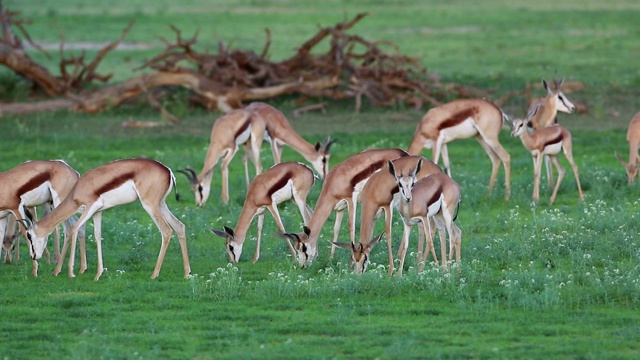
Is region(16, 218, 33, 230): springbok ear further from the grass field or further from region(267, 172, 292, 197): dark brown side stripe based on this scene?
region(267, 172, 292, 197): dark brown side stripe

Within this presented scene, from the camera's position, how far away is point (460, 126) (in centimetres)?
1259

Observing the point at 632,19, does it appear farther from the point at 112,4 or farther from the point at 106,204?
the point at 106,204

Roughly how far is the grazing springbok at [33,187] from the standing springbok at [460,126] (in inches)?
168

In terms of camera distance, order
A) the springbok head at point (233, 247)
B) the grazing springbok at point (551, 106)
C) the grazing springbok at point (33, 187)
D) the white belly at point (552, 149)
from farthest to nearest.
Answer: the grazing springbok at point (551, 106) < the white belly at point (552, 149) < the springbok head at point (233, 247) < the grazing springbok at point (33, 187)

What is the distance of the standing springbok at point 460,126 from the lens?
41.2 ft

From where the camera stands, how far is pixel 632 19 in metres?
30.7

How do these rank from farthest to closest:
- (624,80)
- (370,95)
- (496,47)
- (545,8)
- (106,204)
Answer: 1. (545,8)
2. (496,47)
3. (624,80)
4. (370,95)
5. (106,204)

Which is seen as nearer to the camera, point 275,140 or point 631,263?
point 631,263

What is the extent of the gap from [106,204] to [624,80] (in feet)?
42.3

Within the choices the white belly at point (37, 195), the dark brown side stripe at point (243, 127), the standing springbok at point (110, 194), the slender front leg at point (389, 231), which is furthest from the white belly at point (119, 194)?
the dark brown side stripe at point (243, 127)

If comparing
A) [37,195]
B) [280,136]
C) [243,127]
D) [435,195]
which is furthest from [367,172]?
[280,136]

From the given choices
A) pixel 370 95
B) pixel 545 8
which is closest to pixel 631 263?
pixel 370 95

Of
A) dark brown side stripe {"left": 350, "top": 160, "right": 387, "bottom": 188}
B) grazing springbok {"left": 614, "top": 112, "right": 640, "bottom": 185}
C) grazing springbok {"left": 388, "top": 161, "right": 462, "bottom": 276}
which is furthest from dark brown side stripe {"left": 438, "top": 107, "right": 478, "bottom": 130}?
grazing springbok {"left": 388, "top": 161, "right": 462, "bottom": 276}

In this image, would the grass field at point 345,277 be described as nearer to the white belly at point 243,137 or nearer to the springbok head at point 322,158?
the springbok head at point 322,158
